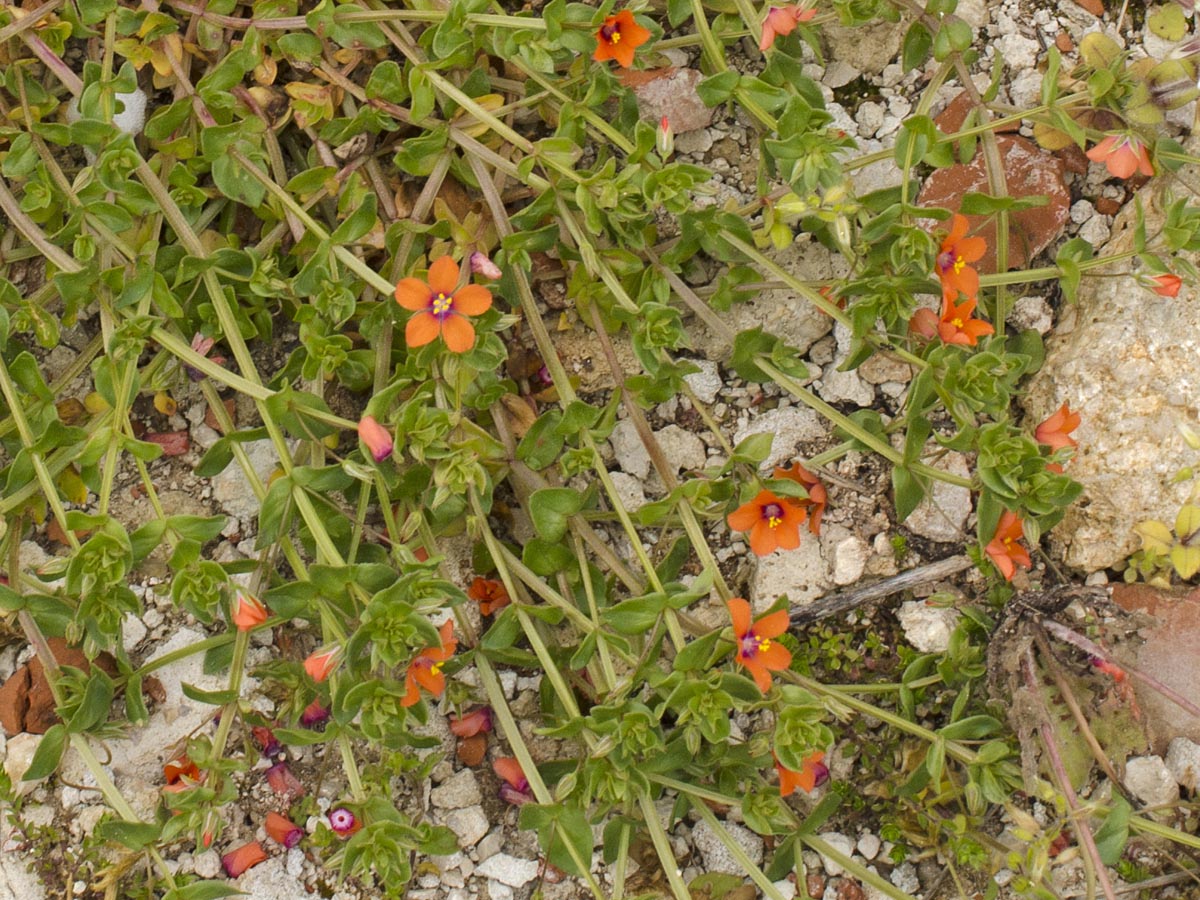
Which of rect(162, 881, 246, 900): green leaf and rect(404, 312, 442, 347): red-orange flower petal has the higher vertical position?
rect(404, 312, 442, 347): red-orange flower petal

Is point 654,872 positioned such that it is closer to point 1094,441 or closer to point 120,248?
point 1094,441

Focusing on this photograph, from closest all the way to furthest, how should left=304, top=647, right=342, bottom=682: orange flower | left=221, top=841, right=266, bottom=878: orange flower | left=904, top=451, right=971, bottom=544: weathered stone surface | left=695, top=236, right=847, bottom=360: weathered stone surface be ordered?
left=304, top=647, right=342, bottom=682: orange flower, left=221, top=841, right=266, bottom=878: orange flower, left=904, top=451, right=971, bottom=544: weathered stone surface, left=695, top=236, right=847, bottom=360: weathered stone surface

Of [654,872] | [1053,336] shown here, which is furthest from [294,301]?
[1053,336]

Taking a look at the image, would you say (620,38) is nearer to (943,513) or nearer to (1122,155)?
(1122,155)

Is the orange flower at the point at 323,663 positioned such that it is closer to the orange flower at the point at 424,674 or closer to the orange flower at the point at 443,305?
Answer: the orange flower at the point at 424,674

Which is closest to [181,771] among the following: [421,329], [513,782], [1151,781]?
[513,782]

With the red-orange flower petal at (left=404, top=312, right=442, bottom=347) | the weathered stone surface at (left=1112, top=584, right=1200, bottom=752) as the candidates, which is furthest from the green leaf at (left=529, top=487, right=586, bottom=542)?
the weathered stone surface at (left=1112, top=584, right=1200, bottom=752)

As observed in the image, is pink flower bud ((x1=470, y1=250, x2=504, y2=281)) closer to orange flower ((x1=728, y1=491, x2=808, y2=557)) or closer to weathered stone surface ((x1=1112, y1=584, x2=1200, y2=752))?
orange flower ((x1=728, y1=491, x2=808, y2=557))

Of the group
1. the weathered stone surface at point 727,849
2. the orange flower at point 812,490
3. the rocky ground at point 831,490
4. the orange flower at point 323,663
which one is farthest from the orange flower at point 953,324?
the orange flower at point 323,663
